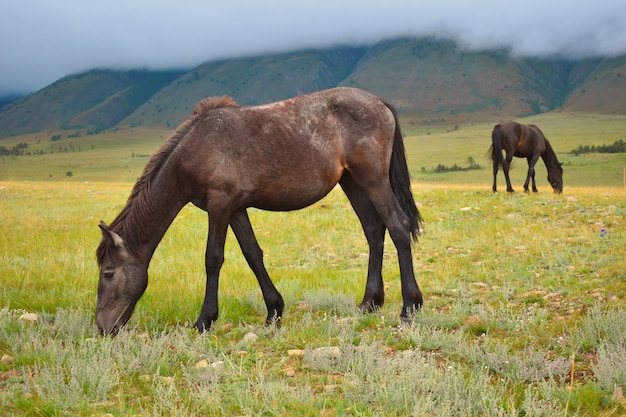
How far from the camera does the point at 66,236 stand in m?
12.4

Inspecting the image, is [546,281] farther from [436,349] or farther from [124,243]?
[124,243]

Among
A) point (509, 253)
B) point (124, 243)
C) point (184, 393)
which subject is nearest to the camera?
point (184, 393)

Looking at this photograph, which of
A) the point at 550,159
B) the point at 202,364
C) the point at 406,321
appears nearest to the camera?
the point at 202,364

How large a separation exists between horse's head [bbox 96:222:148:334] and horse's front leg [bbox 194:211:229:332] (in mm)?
835

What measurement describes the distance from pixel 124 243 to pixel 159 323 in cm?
130

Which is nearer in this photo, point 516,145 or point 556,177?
point 516,145

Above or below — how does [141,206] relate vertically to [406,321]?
above

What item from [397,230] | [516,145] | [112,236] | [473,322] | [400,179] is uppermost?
[516,145]

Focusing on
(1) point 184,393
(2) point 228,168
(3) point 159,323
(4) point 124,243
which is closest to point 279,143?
(2) point 228,168

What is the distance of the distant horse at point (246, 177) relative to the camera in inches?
229

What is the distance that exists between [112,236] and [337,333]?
2.83m

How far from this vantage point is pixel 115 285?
19.0 feet

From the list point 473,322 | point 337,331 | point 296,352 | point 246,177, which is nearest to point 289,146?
point 246,177

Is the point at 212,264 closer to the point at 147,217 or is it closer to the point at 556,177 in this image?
the point at 147,217
